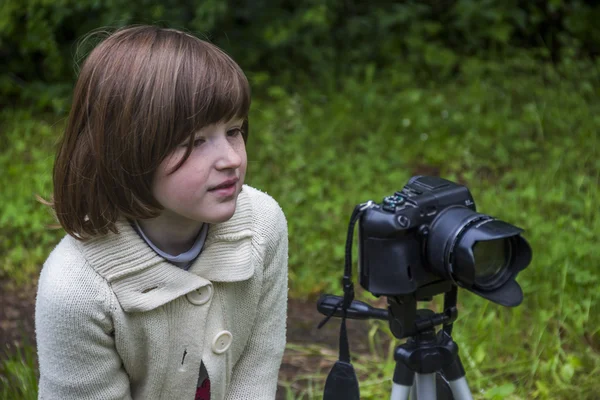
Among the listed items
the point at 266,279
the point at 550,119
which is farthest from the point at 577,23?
the point at 266,279

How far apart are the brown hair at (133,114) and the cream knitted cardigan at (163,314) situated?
0.23ft

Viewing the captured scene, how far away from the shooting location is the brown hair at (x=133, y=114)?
1.63 m

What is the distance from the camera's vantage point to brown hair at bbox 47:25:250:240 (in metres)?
1.63

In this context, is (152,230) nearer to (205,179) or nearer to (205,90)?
(205,179)

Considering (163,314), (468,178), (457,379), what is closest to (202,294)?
(163,314)

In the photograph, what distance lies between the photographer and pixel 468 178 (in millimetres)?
3889

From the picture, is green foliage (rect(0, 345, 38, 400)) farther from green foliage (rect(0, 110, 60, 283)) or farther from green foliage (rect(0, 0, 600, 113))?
green foliage (rect(0, 0, 600, 113))

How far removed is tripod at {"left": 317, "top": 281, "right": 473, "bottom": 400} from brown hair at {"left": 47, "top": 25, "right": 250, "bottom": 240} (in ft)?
1.38

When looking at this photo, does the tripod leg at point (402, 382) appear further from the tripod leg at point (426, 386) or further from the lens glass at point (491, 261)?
the lens glass at point (491, 261)

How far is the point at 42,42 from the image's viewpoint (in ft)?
16.4

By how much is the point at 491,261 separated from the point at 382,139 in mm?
2714

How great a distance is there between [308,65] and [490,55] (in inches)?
41.9

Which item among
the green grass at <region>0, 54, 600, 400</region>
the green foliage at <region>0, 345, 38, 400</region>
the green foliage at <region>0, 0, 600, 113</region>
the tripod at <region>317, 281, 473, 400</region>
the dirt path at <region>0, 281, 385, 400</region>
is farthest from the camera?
the green foliage at <region>0, 0, 600, 113</region>

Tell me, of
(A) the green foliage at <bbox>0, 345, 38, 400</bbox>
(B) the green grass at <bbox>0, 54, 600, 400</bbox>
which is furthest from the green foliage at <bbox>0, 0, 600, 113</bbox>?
(A) the green foliage at <bbox>0, 345, 38, 400</bbox>
